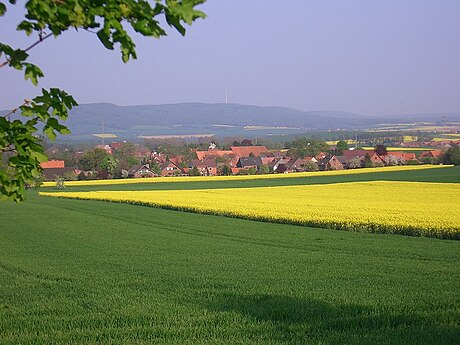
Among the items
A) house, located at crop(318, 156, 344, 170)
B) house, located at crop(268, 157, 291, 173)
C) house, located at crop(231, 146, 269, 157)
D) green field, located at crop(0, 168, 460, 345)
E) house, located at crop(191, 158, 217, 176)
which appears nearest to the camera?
green field, located at crop(0, 168, 460, 345)

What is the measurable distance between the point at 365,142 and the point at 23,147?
16419cm

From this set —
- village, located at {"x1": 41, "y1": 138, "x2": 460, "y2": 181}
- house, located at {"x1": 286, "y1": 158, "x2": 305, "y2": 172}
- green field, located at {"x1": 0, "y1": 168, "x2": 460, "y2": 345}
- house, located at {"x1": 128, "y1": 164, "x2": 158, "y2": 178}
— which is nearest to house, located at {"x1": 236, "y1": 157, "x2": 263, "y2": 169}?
village, located at {"x1": 41, "y1": 138, "x2": 460, "y2": 181}

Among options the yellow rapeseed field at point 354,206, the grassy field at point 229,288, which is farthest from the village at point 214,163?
the grassy field at point 229,288

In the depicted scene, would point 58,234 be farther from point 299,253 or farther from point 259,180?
point 259,180

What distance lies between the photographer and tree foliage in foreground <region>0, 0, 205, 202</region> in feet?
12.8

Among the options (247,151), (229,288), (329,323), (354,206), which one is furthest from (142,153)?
(329,323)

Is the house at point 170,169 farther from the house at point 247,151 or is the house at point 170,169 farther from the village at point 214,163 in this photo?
the house at point 247,151

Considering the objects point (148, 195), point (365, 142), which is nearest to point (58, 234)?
point (148, 195)

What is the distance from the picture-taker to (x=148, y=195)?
165ft

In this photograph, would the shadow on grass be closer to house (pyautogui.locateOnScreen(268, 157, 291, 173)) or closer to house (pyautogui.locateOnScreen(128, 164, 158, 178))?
house (pyautogui.locateOnScreen(128, 164, 158, 178))

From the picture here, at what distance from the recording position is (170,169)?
100188 mm

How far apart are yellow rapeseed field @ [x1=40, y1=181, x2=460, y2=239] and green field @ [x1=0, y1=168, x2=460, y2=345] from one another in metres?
1.62

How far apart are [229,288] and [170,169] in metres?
87.5

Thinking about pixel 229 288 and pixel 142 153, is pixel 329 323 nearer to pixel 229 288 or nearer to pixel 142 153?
pixel 229 288
